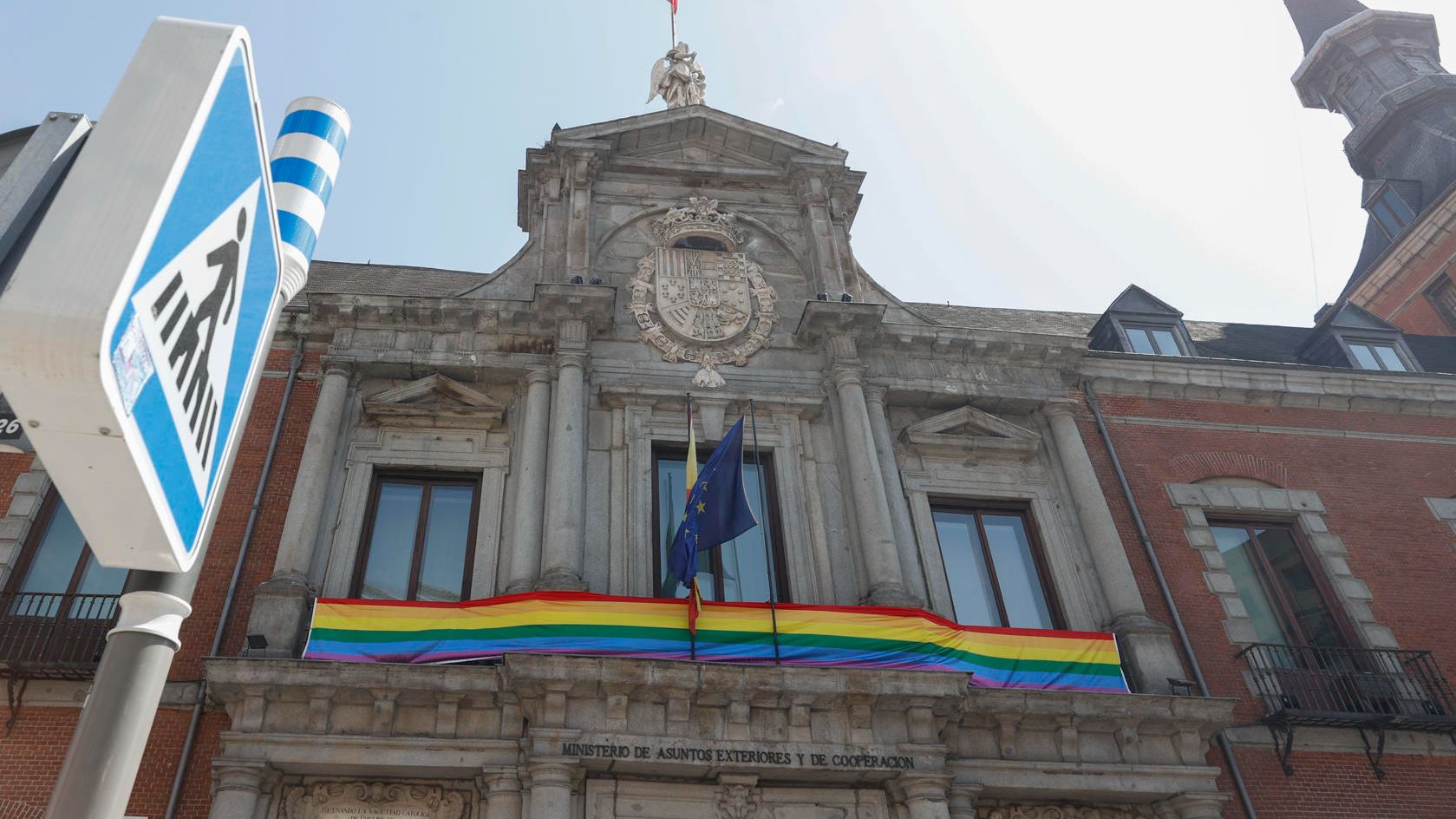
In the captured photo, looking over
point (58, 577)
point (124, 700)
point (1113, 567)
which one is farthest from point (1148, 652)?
point (58, 577)

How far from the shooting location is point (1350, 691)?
13414 millimetres

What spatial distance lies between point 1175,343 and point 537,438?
12.3 metres

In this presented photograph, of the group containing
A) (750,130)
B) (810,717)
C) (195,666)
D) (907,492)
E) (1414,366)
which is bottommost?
(810,717)

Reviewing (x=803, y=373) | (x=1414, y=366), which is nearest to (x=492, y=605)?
(x=803, y=373)

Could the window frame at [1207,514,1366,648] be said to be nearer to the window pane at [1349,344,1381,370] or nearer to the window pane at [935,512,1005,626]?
the window pane at [935,512,1005,626]

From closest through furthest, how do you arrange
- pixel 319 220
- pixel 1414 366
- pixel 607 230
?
pixel 319 220 → pixel 607 230 → pixel 1414 366

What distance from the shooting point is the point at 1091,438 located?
16.0 m

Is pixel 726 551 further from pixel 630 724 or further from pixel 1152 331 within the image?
pixel 1152 331

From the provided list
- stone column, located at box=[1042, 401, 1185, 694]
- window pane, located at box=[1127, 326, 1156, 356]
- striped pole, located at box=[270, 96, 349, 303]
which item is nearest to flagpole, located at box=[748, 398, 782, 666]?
stone column, located at box=[1042, 401, 1185, 694]

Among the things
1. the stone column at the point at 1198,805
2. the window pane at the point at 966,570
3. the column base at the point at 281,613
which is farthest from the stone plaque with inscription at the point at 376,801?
the stone column at the point at 1198,805

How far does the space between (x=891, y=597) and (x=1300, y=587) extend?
685 cm

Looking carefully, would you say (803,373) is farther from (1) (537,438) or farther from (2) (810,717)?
(2) (810,717)

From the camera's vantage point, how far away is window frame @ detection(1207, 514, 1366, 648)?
1424cm

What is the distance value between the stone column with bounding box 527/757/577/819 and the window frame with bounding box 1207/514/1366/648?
33.8ft
